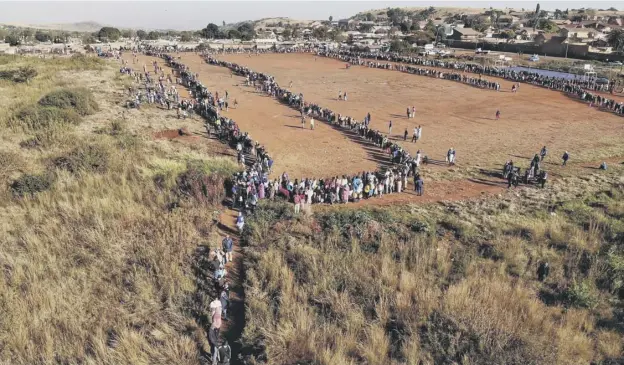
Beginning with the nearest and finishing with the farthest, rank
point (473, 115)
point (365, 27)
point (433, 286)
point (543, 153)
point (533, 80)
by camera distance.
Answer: point (433, 286) → point (543, 153) → point (473, 115) → point (533, 80) → point (365, 27)

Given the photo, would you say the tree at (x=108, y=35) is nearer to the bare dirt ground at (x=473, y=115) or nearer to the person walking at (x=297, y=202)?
the bare dirt ground at (x=473, y=115)

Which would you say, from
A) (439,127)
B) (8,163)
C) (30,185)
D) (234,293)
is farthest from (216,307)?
(439,127)

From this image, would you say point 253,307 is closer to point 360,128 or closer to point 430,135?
point 360,128

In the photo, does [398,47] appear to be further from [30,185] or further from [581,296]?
[581,296]

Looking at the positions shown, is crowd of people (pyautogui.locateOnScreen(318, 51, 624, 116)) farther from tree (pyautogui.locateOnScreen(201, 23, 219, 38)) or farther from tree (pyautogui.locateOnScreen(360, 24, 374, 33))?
tree (pyautogui.locateOnScreen(360, 24, 374, 33))

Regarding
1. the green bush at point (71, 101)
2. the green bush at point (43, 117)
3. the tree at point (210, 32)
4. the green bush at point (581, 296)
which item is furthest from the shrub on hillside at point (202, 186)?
the tree at point (210, 32)

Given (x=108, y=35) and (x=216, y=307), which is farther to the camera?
(x=108, y=35)

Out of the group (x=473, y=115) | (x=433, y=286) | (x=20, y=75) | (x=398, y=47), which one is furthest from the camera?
(x=398, y=47)
